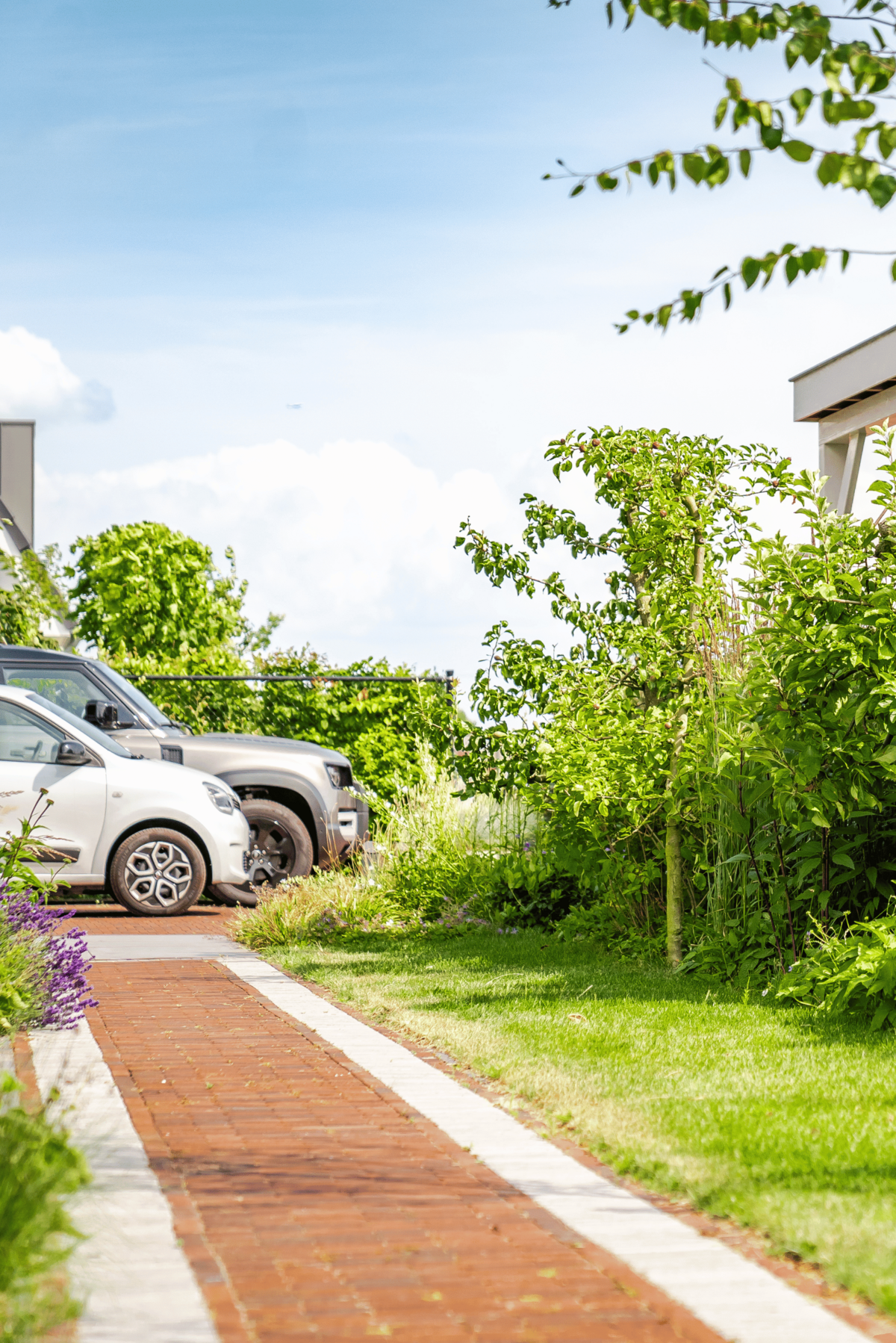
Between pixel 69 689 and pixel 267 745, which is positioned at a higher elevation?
pixel 69 689

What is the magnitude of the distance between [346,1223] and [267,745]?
1059cm

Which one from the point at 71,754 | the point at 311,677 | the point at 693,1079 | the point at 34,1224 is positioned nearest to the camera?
→ the point at 34,1224

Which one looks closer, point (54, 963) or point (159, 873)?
point (54, 963)

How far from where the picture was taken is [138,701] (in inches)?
552

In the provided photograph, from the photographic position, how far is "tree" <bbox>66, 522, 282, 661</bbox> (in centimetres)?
3334

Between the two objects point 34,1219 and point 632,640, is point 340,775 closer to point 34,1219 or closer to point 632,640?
point 632,640

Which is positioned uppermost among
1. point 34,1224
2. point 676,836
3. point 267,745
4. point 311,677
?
point 311,677

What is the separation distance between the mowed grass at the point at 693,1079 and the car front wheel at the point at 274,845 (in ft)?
15.1

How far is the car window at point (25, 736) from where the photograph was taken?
12008mm

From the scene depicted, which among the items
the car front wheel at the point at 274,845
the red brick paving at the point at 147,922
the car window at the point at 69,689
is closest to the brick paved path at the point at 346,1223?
the red brick paving at the point at 147,922

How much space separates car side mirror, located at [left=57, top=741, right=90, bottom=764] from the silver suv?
1.39 m

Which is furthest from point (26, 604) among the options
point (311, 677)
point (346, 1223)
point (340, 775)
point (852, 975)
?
point (346, 1223)

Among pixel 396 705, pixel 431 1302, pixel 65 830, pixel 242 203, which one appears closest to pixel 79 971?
pixel 431 1302

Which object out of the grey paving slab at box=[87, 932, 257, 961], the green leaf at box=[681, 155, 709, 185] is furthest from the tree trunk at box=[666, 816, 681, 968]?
the green leaf at box=[681, 155, 709, 185]
